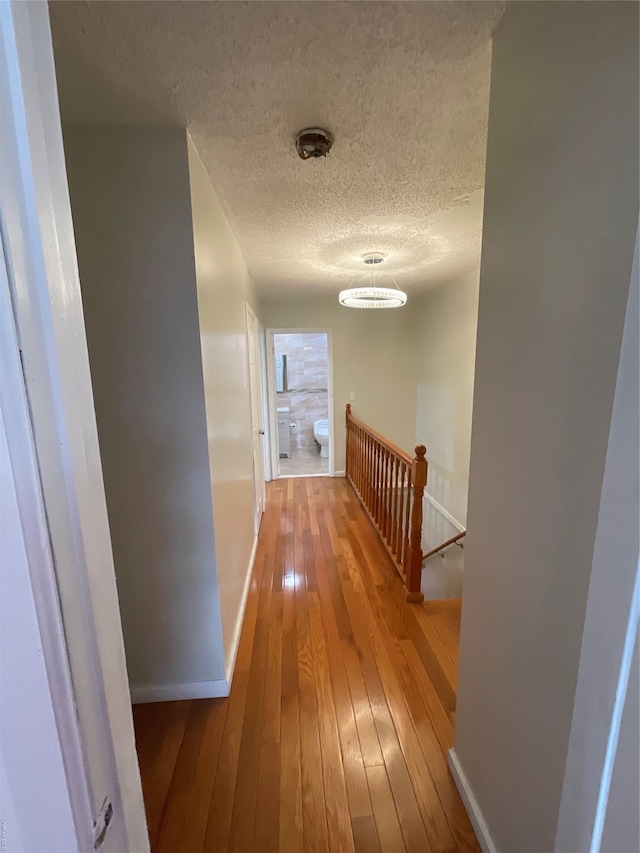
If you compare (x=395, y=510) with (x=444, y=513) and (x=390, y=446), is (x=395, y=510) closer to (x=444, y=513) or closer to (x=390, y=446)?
A: (x=390, y=446)

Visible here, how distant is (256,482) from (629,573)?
3140 millimetres

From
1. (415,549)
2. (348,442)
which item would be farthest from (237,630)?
(348,442)

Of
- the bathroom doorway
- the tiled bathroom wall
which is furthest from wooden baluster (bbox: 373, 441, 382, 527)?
the tiled bathroom wall

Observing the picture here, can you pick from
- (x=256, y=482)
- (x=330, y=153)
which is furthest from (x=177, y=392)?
(x=256, y=482)

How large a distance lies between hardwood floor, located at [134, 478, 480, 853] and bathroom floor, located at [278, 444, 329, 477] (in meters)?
2.94

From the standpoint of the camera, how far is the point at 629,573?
0.49 metres

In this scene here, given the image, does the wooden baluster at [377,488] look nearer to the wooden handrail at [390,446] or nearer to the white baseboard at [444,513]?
the wooden handrail at [390,446]

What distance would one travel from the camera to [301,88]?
1146 millimetres

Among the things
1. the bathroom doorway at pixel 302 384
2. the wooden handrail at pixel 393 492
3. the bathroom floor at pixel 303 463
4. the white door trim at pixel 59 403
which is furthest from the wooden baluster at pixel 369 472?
the white door trim at pixel 59 403

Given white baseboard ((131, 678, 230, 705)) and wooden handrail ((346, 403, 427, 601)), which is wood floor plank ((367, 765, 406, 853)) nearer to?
white baseboard ((131, 678, 230, 705))

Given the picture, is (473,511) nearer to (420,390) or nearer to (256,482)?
(256,482)

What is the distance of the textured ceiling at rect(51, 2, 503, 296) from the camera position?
919 mm

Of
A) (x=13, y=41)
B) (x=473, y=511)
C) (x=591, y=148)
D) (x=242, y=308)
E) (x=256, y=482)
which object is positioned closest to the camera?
(x=13, y=41)

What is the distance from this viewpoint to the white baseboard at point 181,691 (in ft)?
5.66
